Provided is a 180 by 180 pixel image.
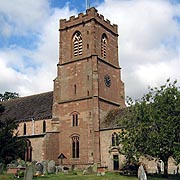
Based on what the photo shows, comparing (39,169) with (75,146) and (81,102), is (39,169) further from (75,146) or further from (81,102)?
(81,102)

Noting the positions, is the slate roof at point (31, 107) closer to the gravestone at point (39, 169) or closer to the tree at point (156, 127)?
the gravestone at point (39, 169)

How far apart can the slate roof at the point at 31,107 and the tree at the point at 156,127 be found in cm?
1988

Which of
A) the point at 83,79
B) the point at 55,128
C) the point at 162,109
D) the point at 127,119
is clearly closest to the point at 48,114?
the point at 55,128

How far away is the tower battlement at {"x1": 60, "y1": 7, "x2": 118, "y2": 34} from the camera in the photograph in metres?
48.1

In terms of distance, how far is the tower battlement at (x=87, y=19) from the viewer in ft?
158

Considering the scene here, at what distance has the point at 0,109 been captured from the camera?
28859 millimetres

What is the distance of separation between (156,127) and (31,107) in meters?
27.5

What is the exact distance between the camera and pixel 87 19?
159 ft

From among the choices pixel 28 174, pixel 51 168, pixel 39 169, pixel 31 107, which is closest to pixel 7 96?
pixel 31 107

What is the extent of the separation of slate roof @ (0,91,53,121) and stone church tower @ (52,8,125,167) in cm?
340

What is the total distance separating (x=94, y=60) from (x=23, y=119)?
15.0 meters

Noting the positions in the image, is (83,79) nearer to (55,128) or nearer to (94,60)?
(94,60)

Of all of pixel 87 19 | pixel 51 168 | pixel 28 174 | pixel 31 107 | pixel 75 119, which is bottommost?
pixel 51 168

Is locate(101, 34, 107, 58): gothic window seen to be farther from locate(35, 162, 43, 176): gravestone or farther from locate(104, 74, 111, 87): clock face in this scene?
locate(35, 162, 43, 176): gravestone
